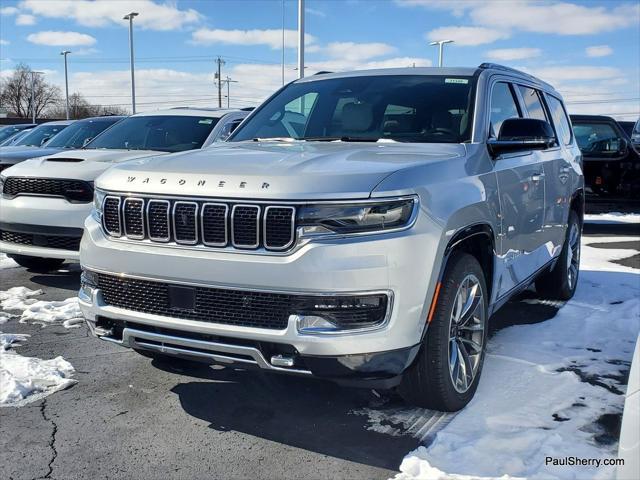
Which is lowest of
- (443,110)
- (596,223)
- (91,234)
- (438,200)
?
(596,223)

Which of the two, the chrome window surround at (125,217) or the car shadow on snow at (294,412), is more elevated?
the chrome window surround at (125,217)

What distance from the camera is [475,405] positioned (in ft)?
11.9

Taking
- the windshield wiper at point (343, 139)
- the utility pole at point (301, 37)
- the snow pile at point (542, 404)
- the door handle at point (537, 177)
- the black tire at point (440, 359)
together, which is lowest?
the snow pile at point (542, 404)

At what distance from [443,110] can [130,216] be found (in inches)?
82.8

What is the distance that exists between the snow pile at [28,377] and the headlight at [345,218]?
2096mm

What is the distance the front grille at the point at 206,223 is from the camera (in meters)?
2.86

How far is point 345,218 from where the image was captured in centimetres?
284

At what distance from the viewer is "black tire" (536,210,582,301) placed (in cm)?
591

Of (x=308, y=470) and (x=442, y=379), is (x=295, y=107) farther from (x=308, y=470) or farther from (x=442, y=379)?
(x=308, y=470)

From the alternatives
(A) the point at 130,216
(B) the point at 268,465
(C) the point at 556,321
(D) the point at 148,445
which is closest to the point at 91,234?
(A) the point at 130,216

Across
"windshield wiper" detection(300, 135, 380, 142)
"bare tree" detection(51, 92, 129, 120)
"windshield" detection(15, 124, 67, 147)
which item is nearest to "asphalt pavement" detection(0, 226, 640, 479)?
"windshield wiper" detection(300, 135, 380, 142)

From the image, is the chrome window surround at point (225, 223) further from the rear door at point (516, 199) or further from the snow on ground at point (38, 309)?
the snow on ground at point (38, 309)

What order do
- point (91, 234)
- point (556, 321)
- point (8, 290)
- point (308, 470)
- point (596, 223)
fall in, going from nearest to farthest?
point (308, 470) → point (91, 234) → point (556, 321) → point (8, 290) → point (596, 223)

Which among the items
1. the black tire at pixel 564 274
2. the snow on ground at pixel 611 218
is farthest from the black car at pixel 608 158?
the black tire at pixel 564 274
